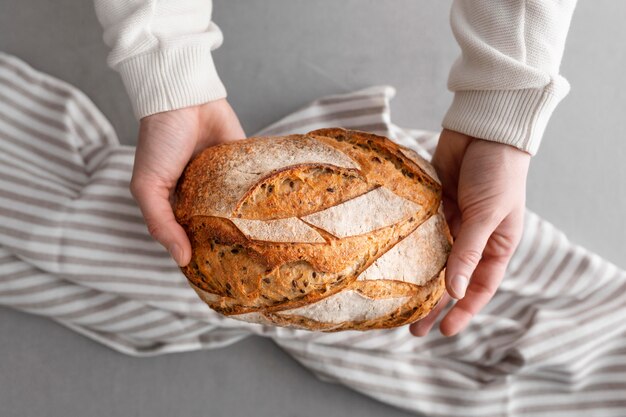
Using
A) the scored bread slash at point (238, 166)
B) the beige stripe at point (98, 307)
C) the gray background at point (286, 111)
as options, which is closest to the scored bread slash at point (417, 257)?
the scored bread slash at point (238, 166)

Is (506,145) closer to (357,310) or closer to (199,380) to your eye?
(357,310)

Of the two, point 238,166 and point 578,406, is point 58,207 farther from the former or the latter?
point 578,406

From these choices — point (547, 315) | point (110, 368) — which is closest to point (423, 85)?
point (547, 315)

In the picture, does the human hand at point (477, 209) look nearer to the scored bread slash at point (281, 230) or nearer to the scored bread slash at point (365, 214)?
the scored bread slash at point (365, 214)

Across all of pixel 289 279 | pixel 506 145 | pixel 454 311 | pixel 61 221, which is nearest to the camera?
pixel 289 279

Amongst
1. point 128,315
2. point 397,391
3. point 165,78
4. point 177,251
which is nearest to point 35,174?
point 128,315
